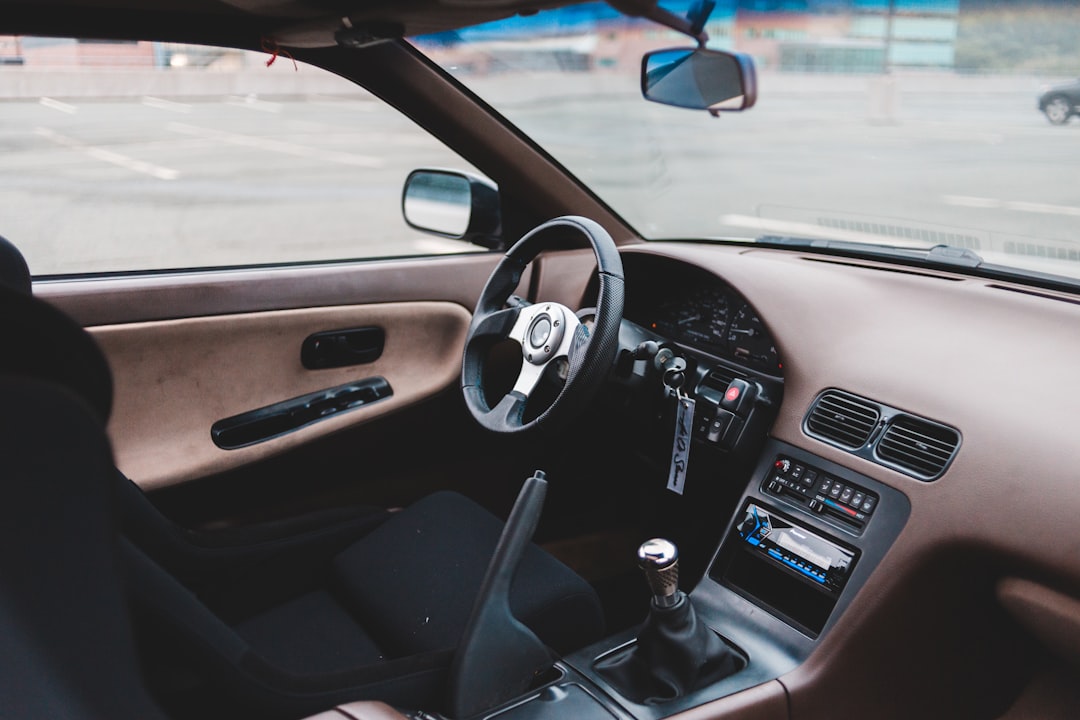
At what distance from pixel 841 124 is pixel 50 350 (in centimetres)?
1291

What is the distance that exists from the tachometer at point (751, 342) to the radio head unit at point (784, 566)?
35 cm

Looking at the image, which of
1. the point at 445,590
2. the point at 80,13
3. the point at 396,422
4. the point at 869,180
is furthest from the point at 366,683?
the point at 869,180

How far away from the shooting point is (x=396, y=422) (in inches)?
104

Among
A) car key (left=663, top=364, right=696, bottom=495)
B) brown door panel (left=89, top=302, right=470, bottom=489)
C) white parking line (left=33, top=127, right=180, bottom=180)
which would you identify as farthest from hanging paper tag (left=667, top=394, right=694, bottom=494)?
white parking line (left=33, top=127, right=180, bottom=180)

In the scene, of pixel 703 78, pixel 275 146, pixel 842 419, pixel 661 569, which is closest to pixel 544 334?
pixel 661 569

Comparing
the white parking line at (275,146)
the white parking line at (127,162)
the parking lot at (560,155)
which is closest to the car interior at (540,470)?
the parking lot at (560,155)

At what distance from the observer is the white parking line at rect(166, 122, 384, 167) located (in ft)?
38.9

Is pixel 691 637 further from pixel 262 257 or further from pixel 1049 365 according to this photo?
pixel 262 257

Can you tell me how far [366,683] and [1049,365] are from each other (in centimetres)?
136

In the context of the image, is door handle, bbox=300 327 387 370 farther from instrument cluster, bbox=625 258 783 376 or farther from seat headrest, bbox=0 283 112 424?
seat headrest, bbox=0 283 112 424

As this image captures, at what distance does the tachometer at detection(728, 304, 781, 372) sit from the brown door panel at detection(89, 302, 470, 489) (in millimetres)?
840

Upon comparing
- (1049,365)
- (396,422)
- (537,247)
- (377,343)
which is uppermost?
(537,247)

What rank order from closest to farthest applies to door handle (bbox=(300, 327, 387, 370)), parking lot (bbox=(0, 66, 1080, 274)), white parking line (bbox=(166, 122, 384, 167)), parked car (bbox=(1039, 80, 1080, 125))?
1. door handle (bbox=(300, 327, 387, 370))
2. parked car (bbox=(1039, 80, 1080, 125))
3. parking lot (bbox=(0, 66, 1080, 274))
4. white parking line (bbox=(166, 122, 384, 167))

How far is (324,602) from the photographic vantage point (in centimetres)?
196
